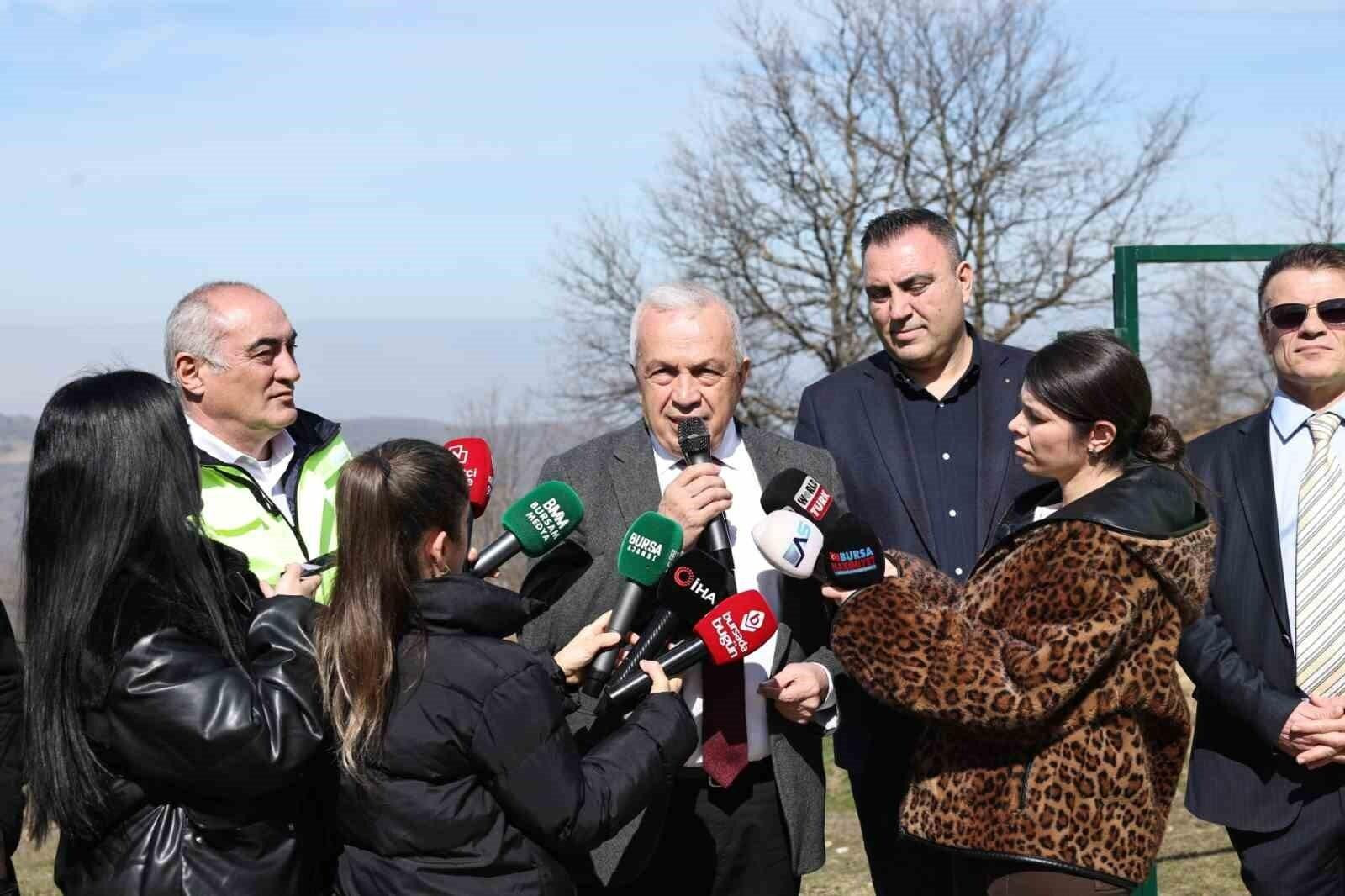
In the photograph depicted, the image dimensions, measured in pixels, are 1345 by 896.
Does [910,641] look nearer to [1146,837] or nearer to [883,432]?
[1146,837]

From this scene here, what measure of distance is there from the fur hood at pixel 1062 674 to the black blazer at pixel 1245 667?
66cm

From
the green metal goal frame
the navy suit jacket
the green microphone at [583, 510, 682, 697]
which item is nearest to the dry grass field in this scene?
the green metal goal frame

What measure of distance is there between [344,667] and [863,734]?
1724mm

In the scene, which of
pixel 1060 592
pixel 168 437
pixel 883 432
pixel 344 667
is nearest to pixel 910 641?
pixel 1060 592

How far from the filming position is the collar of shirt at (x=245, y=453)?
4062mm

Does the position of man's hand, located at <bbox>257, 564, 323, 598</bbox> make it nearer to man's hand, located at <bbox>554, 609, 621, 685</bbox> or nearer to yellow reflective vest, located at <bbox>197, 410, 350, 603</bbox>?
yellow reflective vest, located at <bbox>197, 410, 350, 603</bbox>

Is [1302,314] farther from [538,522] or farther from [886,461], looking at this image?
[538,522]

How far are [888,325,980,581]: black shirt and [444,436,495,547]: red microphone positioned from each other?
134 cm

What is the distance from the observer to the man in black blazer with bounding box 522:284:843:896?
377 cm

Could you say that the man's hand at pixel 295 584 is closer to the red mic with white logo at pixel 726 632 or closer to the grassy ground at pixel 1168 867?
the red mic with white logo at pixel 726 632

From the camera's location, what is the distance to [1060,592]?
3.33 metres

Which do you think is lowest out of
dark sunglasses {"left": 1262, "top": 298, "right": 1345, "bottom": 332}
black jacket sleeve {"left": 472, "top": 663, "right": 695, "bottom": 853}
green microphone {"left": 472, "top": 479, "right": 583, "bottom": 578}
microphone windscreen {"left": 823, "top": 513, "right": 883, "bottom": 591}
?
black jacket sleeve {"left": 472, "top": 663, "right": 695, "bottom": 853}

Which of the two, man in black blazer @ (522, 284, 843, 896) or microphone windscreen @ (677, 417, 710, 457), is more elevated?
microphone windscreen @ (677, 417, 710, 457)

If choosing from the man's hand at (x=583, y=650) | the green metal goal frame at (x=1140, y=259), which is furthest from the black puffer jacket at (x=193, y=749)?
the green metal goal frame at (x=1140, y=259)
